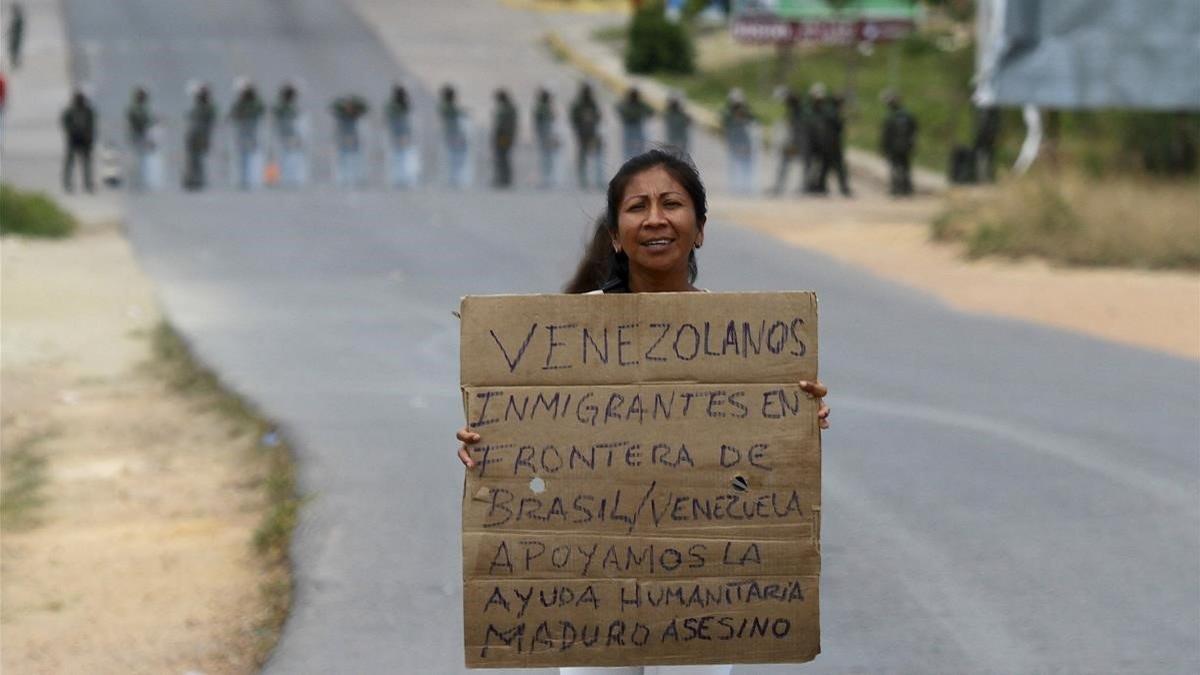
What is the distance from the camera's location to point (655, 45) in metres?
52.7

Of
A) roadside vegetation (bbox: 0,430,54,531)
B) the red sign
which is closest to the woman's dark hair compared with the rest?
roadside vegetation (bbox: 0,430,54,531)

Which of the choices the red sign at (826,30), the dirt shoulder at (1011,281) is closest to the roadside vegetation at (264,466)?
the dirt shoulder at (1011,281)

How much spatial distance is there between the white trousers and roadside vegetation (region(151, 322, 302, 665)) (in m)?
2.33

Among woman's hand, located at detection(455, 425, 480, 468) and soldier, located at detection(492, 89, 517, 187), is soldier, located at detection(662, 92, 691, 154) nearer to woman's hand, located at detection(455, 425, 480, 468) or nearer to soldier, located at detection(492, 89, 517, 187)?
soldier, located at detection(492, 89, 517, 187)

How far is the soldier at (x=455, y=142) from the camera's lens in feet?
116

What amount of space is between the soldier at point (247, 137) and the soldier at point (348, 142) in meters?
1.24

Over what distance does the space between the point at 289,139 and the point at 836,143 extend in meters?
8.41

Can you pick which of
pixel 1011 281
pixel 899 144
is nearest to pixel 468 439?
pixel 1011 281

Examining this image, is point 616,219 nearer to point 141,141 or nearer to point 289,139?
point 141,141

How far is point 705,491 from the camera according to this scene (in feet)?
15.4

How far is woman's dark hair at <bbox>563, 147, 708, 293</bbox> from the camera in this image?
15.6ft

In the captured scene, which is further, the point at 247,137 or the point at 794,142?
the point at 794,142

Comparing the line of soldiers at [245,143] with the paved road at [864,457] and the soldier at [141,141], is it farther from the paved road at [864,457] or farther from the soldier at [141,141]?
the paved road at [864,457]

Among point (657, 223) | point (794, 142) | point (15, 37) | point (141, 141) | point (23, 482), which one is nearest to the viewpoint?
point (657, 223)
